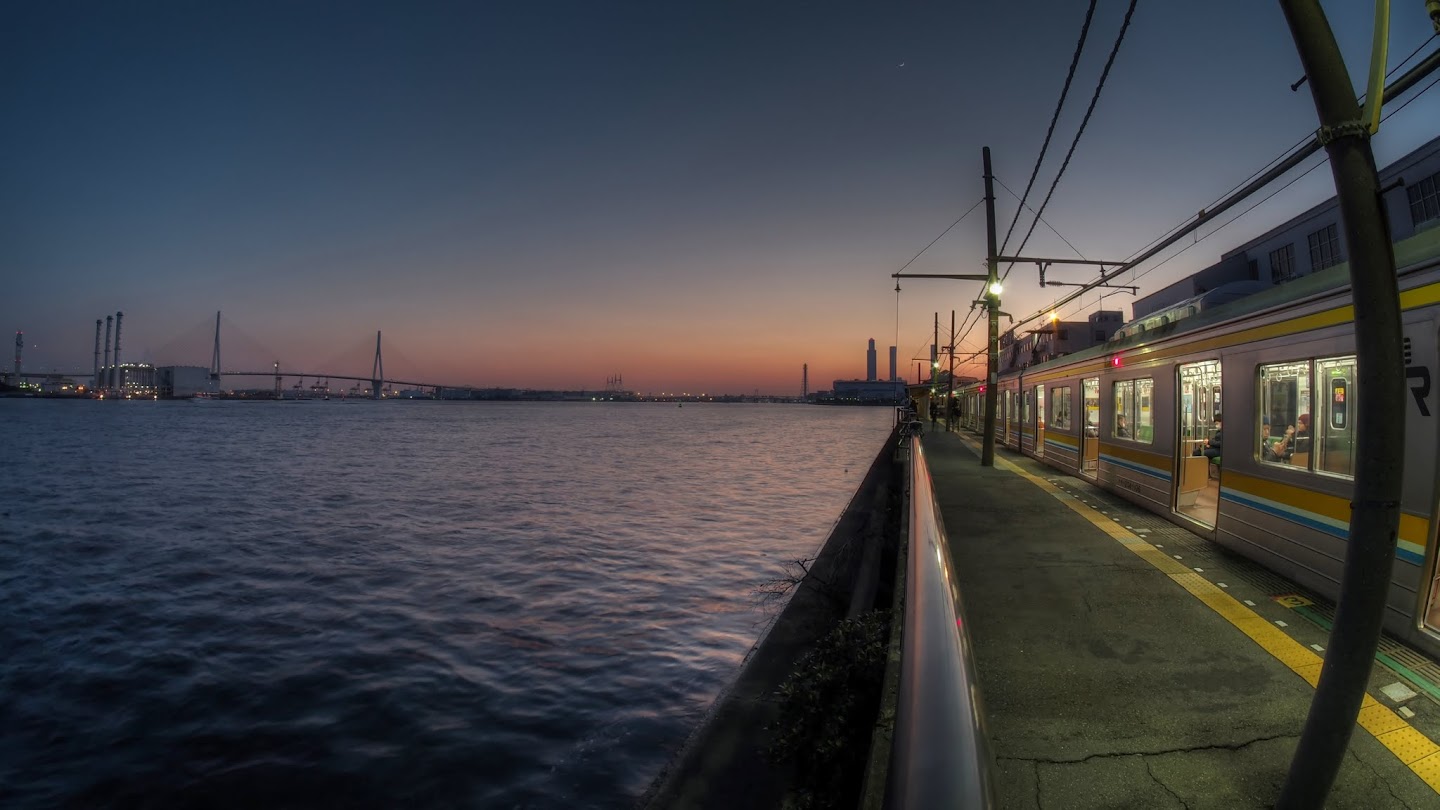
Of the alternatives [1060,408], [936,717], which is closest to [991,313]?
[1060,408]

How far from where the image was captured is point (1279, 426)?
7.19 m

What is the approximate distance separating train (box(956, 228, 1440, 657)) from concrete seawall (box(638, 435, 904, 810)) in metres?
4.22

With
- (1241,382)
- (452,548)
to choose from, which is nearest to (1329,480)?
(1241,382)

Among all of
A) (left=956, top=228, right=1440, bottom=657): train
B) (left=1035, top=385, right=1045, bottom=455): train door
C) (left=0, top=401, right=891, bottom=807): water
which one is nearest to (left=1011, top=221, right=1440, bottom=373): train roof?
(left=956, top=228, right=1440, bottom=657): train

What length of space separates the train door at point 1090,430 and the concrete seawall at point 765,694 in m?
5.76

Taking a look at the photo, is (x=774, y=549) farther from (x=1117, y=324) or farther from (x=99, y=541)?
(x=1117, y=324)

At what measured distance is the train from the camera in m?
4.96

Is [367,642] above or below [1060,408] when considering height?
below

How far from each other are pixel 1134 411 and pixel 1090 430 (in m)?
3.94

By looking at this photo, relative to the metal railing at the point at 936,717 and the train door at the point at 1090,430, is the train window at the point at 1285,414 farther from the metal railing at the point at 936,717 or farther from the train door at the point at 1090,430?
the metal railing at the point at 936,717

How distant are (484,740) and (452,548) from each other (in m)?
9.34

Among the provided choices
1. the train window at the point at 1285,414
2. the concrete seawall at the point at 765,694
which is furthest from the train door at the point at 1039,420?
the train window at the point at 1285,414

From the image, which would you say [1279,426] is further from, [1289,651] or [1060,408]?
[1060,408]

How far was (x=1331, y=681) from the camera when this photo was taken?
246 cm
